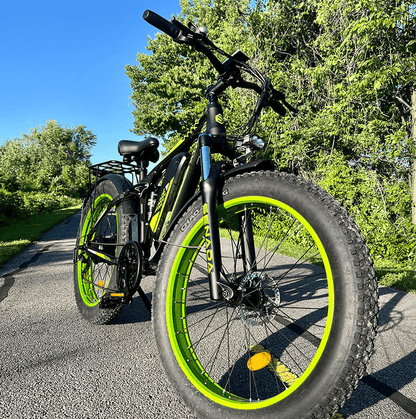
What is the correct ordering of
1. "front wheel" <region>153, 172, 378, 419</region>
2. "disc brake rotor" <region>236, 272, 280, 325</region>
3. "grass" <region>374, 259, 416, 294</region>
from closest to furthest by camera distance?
1. "front wheel" <region>153, 172, 378, 419</region>
2. "disc brake rotor" <region>236, 272, 280, 325</region>
3. "grass" <region>374, 259, 416, 294</region>

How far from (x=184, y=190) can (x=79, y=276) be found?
1768 mm

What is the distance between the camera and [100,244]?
2.78 metres

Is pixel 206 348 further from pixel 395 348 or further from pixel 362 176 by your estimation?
pixel 362 176

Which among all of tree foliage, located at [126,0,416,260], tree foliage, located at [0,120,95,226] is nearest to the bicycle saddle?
tree foliage, located at [126,0,416,260]

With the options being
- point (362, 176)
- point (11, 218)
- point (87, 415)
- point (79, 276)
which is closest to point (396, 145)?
point (362, 176)

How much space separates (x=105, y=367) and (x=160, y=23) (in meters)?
2.13

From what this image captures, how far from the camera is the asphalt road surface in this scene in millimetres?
1607

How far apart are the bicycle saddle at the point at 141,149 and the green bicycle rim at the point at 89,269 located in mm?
482

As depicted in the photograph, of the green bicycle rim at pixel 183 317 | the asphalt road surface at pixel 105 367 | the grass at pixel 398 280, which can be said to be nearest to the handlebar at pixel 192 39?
the green bicycle rim at pixel 183 317

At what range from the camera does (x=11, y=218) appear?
1375 cm

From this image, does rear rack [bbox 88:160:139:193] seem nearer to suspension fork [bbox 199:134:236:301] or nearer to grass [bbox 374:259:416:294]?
suspension fork [bbox 199:134:236:301]

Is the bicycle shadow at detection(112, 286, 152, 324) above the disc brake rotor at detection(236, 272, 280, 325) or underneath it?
underneath

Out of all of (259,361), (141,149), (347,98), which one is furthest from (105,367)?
(347,98)

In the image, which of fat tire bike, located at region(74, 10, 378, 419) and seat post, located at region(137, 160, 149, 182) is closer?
fat tire bike, located at region(74, 10, 378, 419)
